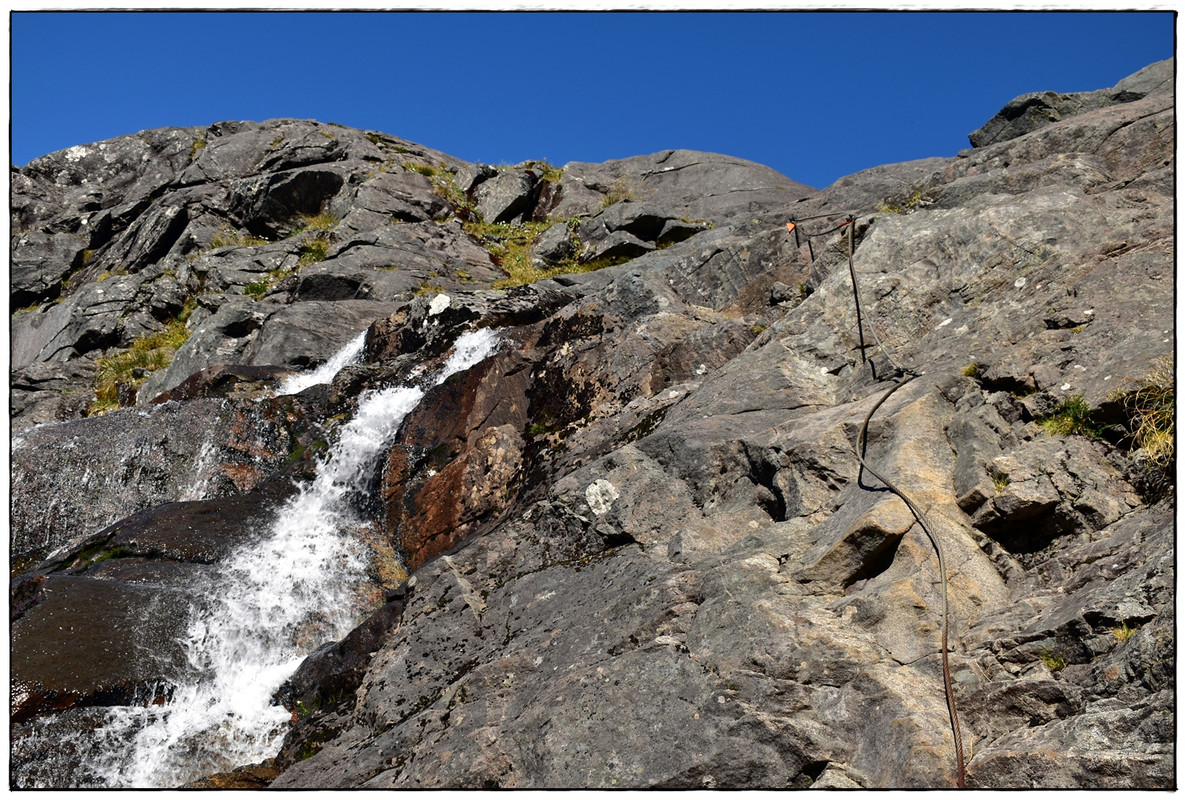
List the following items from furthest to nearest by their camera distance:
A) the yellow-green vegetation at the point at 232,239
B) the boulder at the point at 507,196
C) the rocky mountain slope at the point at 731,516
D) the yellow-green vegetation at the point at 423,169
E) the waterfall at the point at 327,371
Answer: the yellow-green vegetation at the point at 423,169, the boulder at the point at 507,196, the yellow-green vegetation at the point at 232,239, the waterfall at the point at 327,371, the rocky mountain slope at the point at 731,516

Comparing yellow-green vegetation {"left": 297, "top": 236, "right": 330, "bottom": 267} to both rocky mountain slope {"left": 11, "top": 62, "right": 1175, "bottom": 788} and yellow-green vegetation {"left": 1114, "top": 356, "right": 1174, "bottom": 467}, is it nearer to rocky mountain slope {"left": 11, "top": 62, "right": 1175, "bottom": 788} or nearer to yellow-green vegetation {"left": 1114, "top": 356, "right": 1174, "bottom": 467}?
rocky mountain slope {"left": 11, "top": 62, "right": 1175, "bottom": 788}

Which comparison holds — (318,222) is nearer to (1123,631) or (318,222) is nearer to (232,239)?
(232,239)

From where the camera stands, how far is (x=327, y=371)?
59.7 ft

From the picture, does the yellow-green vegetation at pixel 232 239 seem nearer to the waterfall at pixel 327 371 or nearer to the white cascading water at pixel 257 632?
the waterfall at pixel 327 371

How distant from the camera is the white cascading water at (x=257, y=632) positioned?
8297mm

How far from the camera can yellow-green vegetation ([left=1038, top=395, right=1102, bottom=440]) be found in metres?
6.34

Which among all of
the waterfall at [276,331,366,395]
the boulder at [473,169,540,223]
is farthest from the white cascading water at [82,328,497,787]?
the boulder at [473,169,540,223]

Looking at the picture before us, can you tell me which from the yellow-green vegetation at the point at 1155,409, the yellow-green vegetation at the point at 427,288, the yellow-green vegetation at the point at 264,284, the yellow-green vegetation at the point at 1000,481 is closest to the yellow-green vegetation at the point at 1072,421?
the yellow-green vegetation at the point at 1155,409

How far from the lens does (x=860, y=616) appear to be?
18.6ft

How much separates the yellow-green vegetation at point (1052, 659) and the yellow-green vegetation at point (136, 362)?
893 inches

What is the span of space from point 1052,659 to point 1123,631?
1.34ft

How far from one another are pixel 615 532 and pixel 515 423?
14.1ft

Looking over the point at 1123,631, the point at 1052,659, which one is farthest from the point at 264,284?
the point at 1123,631

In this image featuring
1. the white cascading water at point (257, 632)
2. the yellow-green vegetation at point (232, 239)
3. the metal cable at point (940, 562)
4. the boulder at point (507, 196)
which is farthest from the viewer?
the boulder at point (507, 196)
